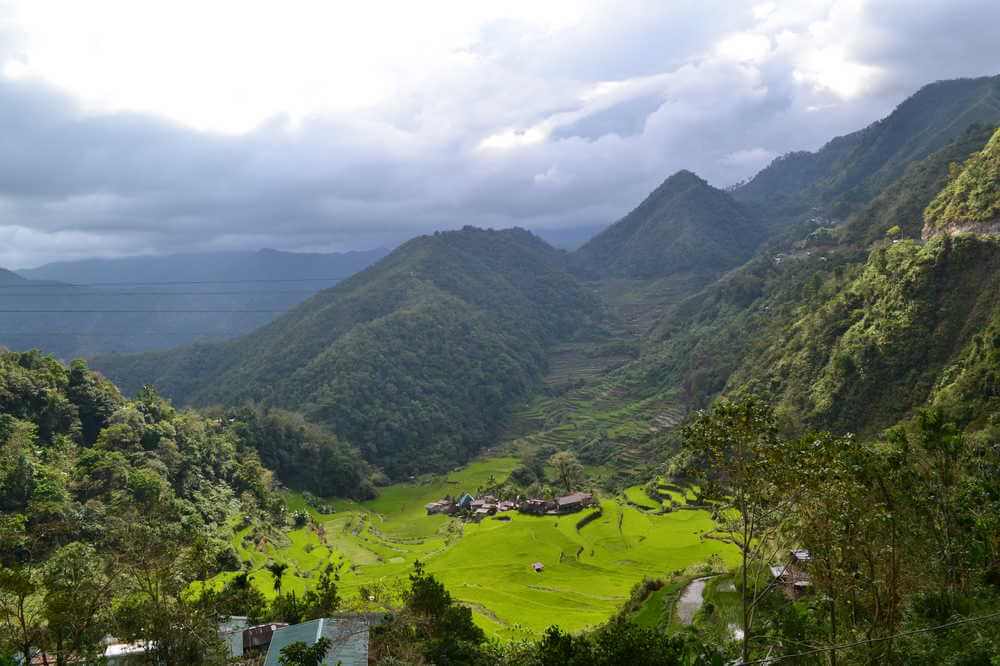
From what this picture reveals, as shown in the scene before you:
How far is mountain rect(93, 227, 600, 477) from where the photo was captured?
13250 centimetres

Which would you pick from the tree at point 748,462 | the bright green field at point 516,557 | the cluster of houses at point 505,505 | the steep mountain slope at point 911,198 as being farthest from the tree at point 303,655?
the steep mountain slope at point 911,198

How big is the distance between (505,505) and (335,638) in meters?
52.3

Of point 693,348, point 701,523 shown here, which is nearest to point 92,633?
point 701,523

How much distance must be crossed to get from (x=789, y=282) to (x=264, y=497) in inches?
4309

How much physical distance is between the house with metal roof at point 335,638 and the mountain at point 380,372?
98079mm

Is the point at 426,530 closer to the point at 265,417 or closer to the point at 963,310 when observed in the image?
the point at 265,417

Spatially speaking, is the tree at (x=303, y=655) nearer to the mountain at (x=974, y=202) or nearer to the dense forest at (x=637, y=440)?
the dense forest at (x=637, y=440)

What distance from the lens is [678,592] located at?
1389 inches

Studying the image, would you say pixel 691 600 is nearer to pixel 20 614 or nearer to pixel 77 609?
pixel 77 609

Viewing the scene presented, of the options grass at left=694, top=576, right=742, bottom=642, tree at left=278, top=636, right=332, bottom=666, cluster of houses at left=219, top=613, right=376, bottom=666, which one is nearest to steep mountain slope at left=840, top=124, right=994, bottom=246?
grass at left=694, top=576, right=742, bottom=642

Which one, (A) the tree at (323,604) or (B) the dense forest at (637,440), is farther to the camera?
(A) the tree at (323,604)

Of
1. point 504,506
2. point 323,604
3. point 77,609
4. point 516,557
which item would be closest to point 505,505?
point 504,506

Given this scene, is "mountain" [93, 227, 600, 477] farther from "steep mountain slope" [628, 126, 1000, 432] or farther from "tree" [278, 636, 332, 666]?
"tree" [278, 636, 332, 666]

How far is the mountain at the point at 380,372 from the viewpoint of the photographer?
13250cm
